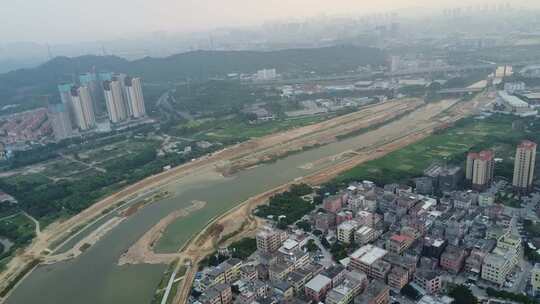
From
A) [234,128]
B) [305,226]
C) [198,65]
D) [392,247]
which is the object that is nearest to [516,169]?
[392,247]

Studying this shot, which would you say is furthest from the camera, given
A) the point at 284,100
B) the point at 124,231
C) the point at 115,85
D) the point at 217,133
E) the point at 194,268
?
the point at 284,100

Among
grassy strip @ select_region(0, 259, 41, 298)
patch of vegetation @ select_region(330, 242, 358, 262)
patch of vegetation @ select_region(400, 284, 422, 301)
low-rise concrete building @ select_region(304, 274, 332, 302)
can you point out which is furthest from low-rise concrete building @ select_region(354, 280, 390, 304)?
grassy strip @ select_region(0, 259, 41, 298)

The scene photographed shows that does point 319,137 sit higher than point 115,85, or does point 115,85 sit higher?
point 115,85

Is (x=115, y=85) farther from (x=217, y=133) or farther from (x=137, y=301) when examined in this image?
(x=137, y=301)

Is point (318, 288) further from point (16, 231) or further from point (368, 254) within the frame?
point (16, 231)

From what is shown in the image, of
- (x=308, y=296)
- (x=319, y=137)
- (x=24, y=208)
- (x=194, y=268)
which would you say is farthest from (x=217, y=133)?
(x=308, y=296)

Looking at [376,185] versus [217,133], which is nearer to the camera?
[376,185]
